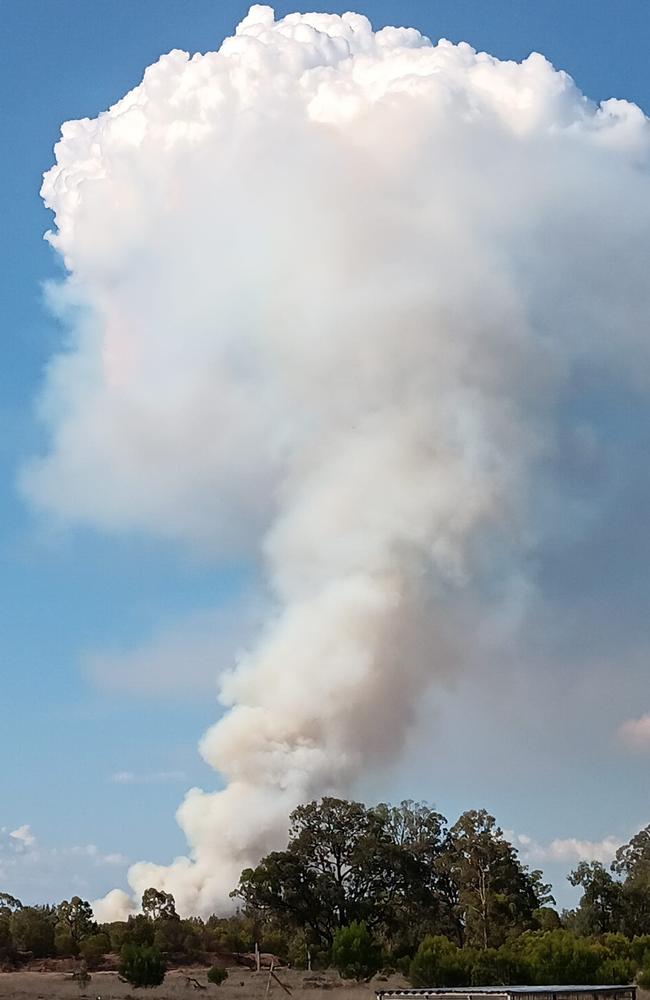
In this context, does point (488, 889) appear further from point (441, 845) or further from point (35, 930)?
point (35, 930)

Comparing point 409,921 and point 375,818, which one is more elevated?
point 375,818

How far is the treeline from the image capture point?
Result: 127188 millimetres

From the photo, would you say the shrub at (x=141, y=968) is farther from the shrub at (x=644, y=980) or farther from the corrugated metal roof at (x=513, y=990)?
the shrub at (x=644, y=980)

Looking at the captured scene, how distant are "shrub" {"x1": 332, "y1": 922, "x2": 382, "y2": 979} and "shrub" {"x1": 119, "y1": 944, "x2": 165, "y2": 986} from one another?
1539 centimetres

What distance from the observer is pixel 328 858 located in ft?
470

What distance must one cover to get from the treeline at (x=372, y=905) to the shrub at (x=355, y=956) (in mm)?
3557

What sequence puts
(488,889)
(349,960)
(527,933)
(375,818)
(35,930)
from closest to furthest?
(349,960), (527,933), (35,930), (488,889), (375,818)

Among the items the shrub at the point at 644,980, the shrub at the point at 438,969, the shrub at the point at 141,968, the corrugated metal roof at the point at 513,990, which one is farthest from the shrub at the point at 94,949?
the shrub at the point at 644,980

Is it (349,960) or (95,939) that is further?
(95,939)

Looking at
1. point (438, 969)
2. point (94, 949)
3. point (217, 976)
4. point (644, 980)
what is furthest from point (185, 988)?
point (644, 980)

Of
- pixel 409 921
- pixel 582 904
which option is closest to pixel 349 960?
pixel 409 921

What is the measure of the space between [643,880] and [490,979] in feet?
Result: 173

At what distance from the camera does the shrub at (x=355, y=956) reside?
109750mm

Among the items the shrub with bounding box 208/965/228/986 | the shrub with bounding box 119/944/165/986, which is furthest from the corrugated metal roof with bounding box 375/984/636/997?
the shrub with bounding box 208/965/228/986
